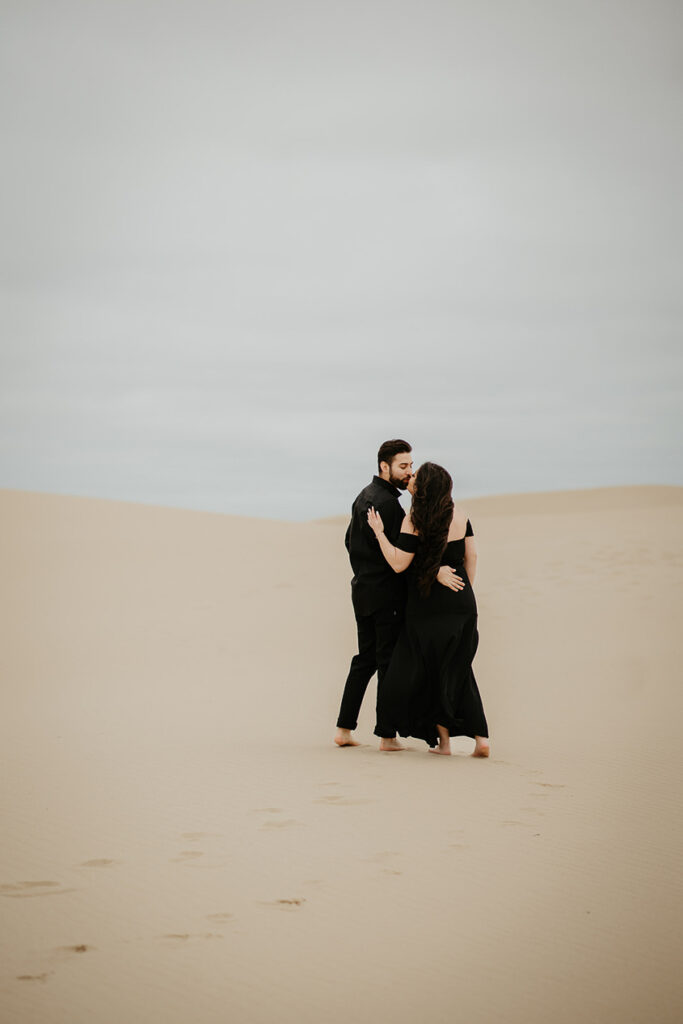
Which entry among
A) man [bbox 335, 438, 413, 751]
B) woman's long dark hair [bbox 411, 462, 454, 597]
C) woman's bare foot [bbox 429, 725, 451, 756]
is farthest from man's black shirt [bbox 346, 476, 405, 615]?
woman's bare foot [bbox 429, 725, 451, 756]

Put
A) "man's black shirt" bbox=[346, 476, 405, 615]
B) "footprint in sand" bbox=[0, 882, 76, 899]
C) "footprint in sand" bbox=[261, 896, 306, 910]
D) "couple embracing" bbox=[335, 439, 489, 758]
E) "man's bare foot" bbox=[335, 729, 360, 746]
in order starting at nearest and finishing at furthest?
"footprint in sand" bbox=[261, 896, 306, 910] < "footprint in sand" bbox=[0, 882, 76, 899] < "couple embracing" bbox=[335, 439, 489, 758] < "man's black shirt" bbox=[346, 476, 405, 615] < "man's bare foot" bbox=[335, 729, 360, 746]

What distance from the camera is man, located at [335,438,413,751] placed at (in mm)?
6844

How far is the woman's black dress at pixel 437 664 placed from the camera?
22.0 ft

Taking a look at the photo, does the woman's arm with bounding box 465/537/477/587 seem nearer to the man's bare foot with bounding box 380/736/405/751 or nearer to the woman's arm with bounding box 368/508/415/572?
the woman's arm with bounding box 368/508/415/572

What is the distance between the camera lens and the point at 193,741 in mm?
7844

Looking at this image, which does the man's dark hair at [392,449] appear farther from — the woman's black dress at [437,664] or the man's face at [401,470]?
the woman's black dress at [437,664]

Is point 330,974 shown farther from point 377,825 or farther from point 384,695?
point 384,695

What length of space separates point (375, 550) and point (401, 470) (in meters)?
0.58

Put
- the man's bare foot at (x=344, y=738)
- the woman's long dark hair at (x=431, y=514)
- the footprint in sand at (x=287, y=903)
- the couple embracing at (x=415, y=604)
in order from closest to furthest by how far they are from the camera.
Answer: the footprint in sand at (x=287, y=903)
the woman's long dark hair at (x=431, y=514)
the couple embracing at (x=415, y=604)
the man's bare foot at (x=344, y=738)

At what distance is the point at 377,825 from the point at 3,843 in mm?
1871

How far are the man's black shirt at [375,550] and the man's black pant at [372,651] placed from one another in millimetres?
101

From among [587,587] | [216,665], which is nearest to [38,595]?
[216,665]

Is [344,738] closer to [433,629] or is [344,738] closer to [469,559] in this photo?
[433,629]

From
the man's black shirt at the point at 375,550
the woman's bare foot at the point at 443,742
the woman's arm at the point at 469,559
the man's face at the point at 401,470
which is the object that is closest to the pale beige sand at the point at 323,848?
the woman's bare foot at the point at 443,742
